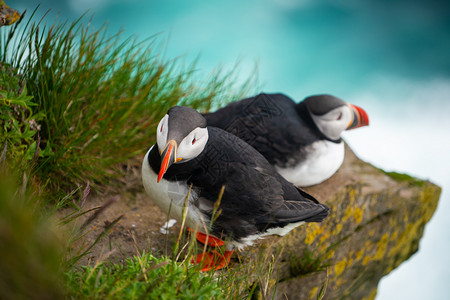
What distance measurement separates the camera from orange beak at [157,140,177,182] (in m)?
1.93

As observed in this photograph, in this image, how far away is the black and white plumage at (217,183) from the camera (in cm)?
213

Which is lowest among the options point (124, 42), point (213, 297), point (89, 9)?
point (213, 297)

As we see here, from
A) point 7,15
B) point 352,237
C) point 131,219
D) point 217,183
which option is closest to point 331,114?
point 352,237

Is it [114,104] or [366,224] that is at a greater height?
[114,104]

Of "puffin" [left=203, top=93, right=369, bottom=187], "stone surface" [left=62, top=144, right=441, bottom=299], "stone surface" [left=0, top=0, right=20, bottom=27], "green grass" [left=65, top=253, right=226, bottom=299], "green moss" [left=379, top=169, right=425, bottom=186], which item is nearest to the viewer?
"green grass" [left=65, top=253, right=226, bottom=299]

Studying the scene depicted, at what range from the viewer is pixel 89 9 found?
3.19 meters

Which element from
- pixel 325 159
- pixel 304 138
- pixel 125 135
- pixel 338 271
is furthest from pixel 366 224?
pixel 125 135

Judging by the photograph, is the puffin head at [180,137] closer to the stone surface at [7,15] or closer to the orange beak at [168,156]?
the orange beak at [168,156]

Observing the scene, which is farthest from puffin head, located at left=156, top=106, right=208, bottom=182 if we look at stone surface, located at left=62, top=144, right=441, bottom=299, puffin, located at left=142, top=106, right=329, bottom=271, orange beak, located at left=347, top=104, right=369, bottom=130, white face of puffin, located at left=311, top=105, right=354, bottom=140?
orange beak, located at left=347, top=104, right=369, bottom=130

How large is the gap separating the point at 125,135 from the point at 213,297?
1.92 m

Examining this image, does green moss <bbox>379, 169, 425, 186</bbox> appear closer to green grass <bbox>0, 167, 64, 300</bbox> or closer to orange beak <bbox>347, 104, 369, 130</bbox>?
orange beak <bbox>347, 104, 369, 130</bbox>

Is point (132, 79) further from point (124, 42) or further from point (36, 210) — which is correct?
point (36, 210)

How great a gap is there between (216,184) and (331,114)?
1449 mm

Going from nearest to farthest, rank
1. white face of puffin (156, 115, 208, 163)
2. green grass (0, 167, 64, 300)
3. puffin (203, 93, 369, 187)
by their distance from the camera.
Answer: green grass (0, 167, 64, 300) < white face of puffin (156, 115, 208, 163) < puffin (203, 93, 369, 187)
